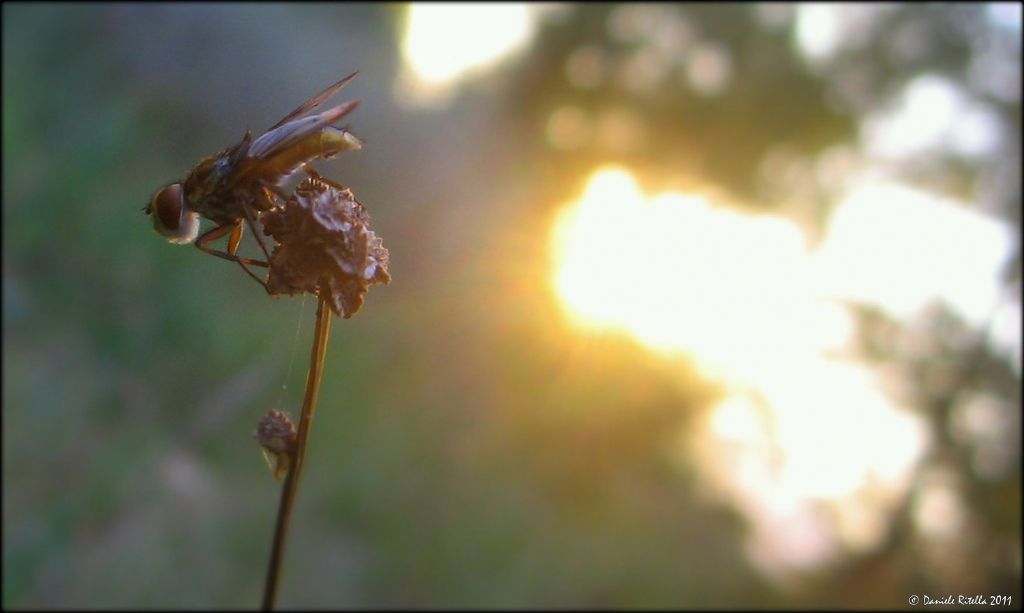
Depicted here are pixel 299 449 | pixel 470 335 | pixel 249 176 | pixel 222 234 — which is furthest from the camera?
pixel 470 335

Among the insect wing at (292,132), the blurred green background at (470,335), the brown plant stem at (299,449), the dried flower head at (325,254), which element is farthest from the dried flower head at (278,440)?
the blurred green background at (470,335)

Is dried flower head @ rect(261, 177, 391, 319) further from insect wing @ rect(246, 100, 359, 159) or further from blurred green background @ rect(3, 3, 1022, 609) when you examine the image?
blurred green background @ rect(3, 3, 1022, 609)

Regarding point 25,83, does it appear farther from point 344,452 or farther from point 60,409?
point 344,452

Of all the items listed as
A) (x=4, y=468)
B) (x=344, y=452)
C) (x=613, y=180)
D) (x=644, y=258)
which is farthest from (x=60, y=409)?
(x=613, y=180)

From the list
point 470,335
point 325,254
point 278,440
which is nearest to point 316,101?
point 325,254

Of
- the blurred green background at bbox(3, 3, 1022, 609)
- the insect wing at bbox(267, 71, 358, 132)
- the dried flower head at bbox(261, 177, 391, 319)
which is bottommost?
the dried flower head at bbox(261, 177, 391, 319)

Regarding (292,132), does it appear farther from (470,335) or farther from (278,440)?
(470,335)

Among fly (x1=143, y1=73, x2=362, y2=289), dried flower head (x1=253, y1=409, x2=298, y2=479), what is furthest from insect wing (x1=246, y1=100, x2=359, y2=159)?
dried flower head (x1=253, y1=409, x2=298, y2=479)
